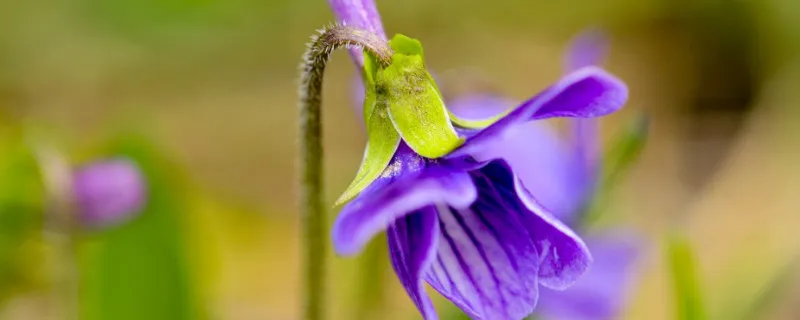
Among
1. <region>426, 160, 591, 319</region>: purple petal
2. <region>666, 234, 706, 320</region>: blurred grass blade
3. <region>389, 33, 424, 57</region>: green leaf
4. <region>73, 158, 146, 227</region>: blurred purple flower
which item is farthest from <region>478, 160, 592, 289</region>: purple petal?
<region>73, 158, 146, 227</region>: blurred purple flower

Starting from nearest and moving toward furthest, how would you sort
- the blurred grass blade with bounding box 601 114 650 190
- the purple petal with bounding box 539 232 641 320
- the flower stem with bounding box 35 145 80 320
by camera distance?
the blurred grass blade with bounding box 601 114 650 190 < the flower stem with bounding box 35 145 80 320 < the purple petal with bounding box 539 232 641 320

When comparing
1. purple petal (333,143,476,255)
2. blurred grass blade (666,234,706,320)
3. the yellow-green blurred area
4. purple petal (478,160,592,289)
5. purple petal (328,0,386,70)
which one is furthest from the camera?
the yellow-green blurred area

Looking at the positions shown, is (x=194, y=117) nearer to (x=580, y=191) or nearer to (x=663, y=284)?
(x=663, y=284)

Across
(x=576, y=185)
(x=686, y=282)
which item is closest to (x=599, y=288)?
(x=576, y=185)

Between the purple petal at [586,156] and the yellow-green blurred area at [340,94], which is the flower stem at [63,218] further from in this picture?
the yellow-green blurred area at [340,94]

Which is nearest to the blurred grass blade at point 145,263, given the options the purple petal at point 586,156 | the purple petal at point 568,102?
the purple petal at point 586,156

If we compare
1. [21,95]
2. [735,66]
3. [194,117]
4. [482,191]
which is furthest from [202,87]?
[482,191]

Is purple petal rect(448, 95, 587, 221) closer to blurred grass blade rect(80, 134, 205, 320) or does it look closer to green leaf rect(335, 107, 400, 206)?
blurred grass blade rect(80, 134, 205, 320)

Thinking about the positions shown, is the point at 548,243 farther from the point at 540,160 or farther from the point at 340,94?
the point at 340,94
